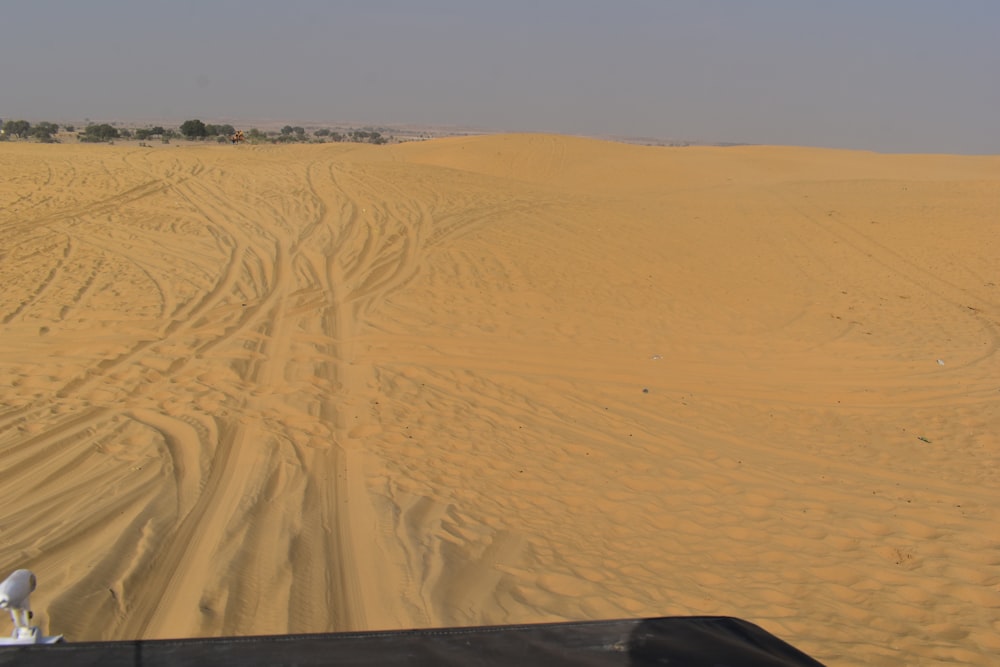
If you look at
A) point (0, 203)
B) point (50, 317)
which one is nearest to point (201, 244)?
point (50, 317)

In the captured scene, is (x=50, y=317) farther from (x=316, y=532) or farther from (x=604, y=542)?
(x=604, y=542)

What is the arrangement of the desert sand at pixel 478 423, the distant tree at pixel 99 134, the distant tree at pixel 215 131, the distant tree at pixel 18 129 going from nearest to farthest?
the desert sand at pixel 478 423 → the distant tree at pixel 99 134 → the distant tree at pixel 215 131 → the distant tree at pixel 18 129

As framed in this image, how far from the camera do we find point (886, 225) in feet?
55.5

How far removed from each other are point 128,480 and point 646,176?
80.9 feet

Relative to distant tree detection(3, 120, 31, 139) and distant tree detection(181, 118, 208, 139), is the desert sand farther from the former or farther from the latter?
distant tree detection(3, 120, 31, 139)

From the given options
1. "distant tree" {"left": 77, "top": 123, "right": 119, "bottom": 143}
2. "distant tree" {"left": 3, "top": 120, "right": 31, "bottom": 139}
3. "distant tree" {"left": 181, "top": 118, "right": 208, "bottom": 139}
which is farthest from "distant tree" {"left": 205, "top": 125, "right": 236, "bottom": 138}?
"distant tree" {"left": 3, "top": 120, "right": 31, "bottom": 139}

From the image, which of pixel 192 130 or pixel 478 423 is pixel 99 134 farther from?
pixel 478 423

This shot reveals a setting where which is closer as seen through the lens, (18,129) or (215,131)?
(18,129)

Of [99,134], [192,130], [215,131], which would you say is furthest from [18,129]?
[192,130]

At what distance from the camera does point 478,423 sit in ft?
21.6

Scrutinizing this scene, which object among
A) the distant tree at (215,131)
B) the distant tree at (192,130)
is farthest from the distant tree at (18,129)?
the distant tree at (192,130)

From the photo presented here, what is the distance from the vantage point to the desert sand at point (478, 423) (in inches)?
158

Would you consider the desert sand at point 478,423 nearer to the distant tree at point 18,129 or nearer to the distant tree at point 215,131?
the distant tree at point 215,131

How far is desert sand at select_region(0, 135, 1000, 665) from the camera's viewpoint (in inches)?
158
